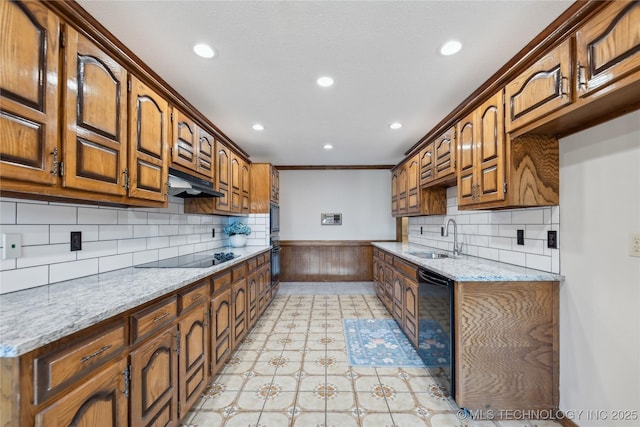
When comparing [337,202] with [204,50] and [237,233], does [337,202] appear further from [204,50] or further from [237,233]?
[204,50]

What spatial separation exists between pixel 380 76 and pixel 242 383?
2627 mm

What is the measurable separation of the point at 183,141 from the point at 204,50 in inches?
33.8

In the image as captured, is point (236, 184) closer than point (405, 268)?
No

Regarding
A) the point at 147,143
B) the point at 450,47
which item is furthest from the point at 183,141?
the point at 450,47

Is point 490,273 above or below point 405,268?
above

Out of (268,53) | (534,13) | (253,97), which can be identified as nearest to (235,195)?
(253,97)

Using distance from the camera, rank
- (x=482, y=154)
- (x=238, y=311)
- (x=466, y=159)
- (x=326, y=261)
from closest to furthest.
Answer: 1. (x=482, y=154)
2. (x=466, y=159)
3. (x=238, y=311)
4. (x=326, y=261)

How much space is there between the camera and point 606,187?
4.93 ft

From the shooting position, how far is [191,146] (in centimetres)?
248

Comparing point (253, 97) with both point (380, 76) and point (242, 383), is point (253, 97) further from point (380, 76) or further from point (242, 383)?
point (242, 383)

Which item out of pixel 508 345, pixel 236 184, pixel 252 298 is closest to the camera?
pixel 508 345

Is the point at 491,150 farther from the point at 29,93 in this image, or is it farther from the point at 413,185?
the point at 29,93

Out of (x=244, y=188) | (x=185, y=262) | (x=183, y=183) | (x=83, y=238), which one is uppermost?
(x=244, y=188)

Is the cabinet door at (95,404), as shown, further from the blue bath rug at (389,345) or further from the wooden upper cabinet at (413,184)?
the wooden upper cabinet at (413,184)
